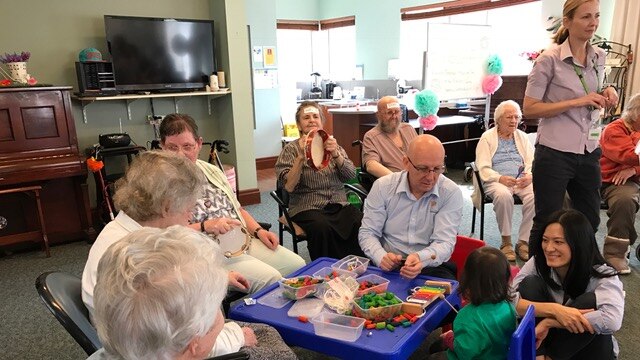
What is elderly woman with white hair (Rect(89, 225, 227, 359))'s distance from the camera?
2.68 ft

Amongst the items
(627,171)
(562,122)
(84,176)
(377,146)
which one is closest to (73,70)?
(84,176)

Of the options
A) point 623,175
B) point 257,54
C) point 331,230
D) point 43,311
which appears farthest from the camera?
point 257,54

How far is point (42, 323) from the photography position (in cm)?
260

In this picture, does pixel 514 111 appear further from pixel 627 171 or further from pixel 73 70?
pixel 73 70

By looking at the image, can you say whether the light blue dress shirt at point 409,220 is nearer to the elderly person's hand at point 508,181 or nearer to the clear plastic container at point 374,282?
the clear plastic container at point 374,282

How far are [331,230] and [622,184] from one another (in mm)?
2012

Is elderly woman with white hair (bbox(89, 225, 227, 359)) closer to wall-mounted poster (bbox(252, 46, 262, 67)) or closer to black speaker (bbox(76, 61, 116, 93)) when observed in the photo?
black speaker (bbox(76, 61, 116, 93))

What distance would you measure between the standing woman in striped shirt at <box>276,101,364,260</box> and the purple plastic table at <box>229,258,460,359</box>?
89 cm

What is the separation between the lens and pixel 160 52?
13.7ft

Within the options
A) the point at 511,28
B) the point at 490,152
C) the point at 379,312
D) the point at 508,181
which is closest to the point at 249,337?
the point at 379,312

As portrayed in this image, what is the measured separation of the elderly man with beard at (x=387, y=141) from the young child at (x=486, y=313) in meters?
1.66

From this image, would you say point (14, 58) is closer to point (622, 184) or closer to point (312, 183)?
point (312, 183)

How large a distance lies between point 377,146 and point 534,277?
5.26 ft

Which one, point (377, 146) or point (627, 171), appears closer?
point (627, 171)
